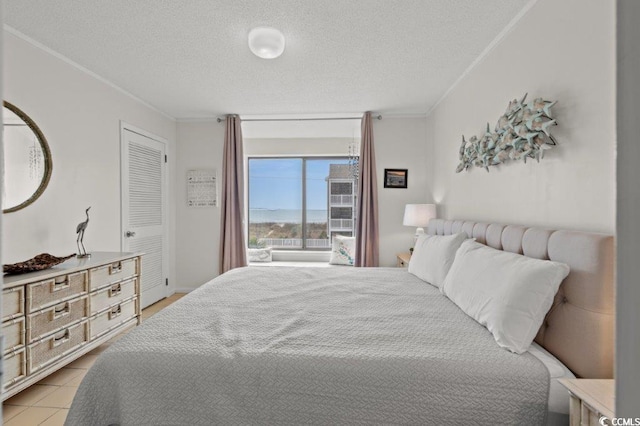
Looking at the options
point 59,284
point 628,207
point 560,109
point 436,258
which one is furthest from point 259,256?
point 628,207

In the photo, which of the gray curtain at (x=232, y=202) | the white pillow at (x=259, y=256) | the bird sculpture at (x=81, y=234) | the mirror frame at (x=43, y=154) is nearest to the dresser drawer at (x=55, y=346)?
the bird sculpture at (x=81, y=234)

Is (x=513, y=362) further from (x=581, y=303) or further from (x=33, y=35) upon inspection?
(x=33, y=35)

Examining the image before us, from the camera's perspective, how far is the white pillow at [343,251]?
4.58m

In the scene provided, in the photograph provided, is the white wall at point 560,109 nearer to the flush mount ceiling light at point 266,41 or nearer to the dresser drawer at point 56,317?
the flush mount ceiling light at point 266,41

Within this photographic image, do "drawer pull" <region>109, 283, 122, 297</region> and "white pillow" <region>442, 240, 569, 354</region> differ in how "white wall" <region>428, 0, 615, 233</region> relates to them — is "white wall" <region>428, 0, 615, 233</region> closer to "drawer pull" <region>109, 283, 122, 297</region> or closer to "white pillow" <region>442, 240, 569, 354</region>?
"white pillow" <region>442, 240, 569, 354</region>

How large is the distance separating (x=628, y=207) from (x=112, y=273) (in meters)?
3.18

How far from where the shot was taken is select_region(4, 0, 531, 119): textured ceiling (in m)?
2.17

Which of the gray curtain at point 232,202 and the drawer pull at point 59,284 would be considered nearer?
the drawer pull at point 59,284

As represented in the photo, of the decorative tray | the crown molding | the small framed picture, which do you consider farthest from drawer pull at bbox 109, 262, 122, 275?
the crown molding

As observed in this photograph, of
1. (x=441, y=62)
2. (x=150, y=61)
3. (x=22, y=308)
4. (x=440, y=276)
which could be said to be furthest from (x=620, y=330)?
(x=150, y=61)

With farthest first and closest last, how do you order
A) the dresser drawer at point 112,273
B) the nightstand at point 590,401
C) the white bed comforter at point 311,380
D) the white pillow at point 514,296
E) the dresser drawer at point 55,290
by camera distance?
the dresser drawer at point 112,273
the dresser drawer at point 55,290
the white pillow at point 514,296
the white bed comforter at point 311,380
the nightstand at point 590,401

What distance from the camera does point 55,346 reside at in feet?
7.36

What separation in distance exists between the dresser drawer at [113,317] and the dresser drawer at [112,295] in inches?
1.7

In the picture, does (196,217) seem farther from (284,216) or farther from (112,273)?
(112,273)
